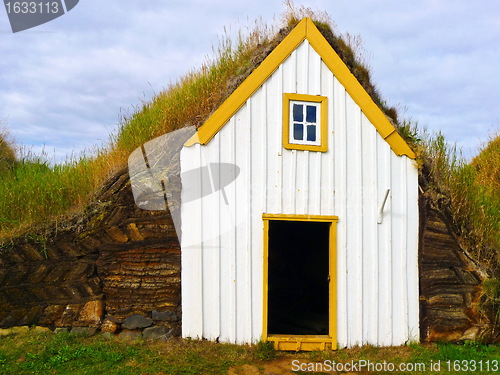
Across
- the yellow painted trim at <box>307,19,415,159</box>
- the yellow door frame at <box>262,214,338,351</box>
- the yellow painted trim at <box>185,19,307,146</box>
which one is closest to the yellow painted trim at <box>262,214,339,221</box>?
the yellow door frame at <box>262,214,338,351</box>

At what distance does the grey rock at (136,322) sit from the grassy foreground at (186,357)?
267mm

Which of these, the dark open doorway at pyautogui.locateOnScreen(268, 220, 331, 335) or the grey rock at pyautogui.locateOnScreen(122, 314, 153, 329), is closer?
the grey rock at pyautogui.locateOnScreen(122, 314, 153, 329)

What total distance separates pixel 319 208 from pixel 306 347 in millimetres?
2175

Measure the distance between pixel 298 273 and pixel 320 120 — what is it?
4.80 meters

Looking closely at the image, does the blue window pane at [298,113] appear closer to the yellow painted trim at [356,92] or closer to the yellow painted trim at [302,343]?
the yellow painted trim at [356,92]

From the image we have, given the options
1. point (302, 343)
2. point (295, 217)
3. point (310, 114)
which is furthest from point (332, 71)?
Result: point (302, 343)

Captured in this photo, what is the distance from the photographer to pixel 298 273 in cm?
1198

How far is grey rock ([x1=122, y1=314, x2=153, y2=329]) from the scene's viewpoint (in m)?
7.88

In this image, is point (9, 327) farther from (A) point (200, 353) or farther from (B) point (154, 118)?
(B) point (154, 118)

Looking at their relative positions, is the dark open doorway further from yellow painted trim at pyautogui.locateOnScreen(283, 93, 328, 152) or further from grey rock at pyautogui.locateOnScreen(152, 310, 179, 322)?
grey rock at pyautogui.locateOnScreen(152, 310, 179, 322)

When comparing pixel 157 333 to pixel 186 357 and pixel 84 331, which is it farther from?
pixel 84 331

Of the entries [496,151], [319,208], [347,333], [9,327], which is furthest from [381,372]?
[496,151]

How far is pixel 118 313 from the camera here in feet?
A: 26.1

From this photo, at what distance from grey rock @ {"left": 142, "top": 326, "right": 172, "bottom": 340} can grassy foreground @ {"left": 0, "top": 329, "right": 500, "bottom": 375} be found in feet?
0.37
